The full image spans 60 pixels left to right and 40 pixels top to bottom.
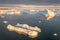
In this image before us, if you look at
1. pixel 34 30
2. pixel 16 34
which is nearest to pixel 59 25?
pixel 34 30

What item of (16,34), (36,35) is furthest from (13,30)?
(36,35)

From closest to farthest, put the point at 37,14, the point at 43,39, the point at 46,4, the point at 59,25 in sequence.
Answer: the point at 43,39, the point at 59,25, the point at 37,14, the point at 46,4

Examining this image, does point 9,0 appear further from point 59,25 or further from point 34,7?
point 59,25

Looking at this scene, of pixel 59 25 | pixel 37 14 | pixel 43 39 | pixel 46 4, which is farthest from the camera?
pixel 46 4

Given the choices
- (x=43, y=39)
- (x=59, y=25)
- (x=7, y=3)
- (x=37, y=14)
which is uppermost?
(x=7, y=3)

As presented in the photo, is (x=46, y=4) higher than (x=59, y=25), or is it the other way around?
(x=46, y=4)

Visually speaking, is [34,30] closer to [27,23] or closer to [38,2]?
[27,23]

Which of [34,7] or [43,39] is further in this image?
[34,7]
